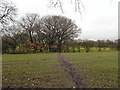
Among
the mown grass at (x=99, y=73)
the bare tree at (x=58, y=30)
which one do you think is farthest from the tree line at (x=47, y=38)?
the mown grass at (x=99, y=73)

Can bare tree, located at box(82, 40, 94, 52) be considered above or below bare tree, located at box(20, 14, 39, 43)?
below

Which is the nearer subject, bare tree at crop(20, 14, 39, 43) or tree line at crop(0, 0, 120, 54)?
tree line at crop(0, 0, 120, 54)

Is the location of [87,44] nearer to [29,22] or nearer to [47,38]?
[47,38]

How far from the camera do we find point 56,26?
22.7m

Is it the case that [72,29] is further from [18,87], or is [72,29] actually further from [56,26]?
[18,87]

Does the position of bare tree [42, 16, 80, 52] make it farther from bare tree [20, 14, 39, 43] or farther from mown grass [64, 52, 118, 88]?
mown grass [64, 52, 118, 88]

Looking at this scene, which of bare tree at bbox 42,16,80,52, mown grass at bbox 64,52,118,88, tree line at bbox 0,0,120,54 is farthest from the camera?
bare tree at bbox 42,16,80,52

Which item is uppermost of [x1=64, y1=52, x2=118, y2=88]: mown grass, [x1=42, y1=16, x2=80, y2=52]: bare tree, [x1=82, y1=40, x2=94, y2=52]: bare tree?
[x1=42, y1=16, x2=80, y2=52]: bare tree

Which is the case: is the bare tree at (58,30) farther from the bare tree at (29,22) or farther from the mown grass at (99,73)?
the mown grass at (99,73)

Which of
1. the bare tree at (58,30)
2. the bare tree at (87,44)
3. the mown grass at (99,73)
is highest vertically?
the bare tree at (58,30)

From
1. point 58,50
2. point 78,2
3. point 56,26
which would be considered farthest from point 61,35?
point 78,2

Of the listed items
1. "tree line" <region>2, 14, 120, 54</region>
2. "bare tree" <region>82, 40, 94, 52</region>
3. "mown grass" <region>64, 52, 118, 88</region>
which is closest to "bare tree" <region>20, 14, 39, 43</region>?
"tree line" <region>2, 14, 120, 54</region>

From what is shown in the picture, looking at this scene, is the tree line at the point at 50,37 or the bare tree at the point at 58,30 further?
the bare tree at the point at 58,30

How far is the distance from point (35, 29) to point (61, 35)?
7.43 meters
